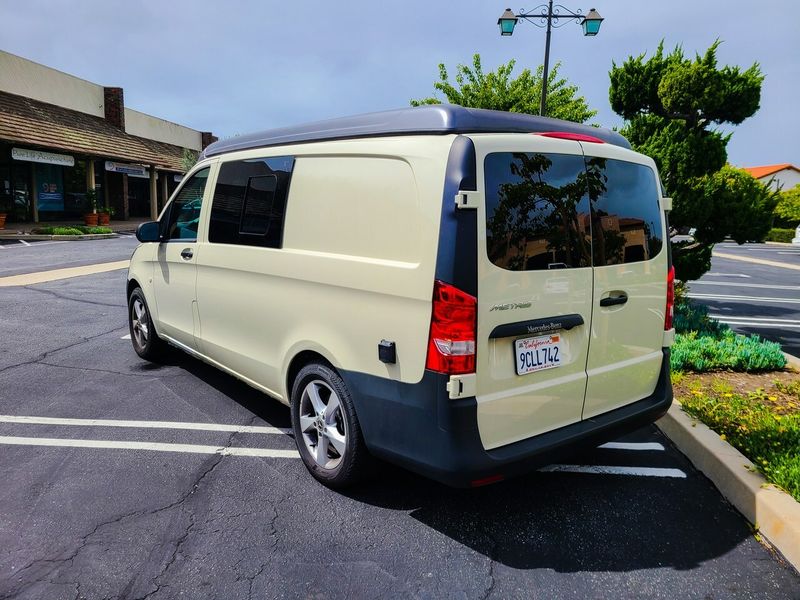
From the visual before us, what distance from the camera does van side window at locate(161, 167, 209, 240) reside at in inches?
178

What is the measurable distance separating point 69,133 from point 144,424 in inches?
1011

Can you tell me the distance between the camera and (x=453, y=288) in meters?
2.54

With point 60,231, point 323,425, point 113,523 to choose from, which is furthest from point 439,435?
point 60,231

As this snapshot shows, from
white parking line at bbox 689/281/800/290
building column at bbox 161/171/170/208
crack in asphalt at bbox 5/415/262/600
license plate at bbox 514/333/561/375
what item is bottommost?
crack in asphalt at bbox 5/415/262/600

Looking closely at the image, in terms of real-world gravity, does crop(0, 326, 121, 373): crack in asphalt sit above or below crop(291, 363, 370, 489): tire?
below

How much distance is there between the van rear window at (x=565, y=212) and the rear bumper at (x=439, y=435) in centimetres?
71

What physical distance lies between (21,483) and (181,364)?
8.09ft

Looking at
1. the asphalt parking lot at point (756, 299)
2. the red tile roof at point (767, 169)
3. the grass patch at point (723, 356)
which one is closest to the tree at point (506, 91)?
the asphalt parking lot at point (756, 299)

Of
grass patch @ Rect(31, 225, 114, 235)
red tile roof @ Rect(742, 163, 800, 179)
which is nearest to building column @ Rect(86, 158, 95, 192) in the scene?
grass patch @ Rect(31, 225, 114, 235)

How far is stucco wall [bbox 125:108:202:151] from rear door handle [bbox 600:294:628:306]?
3413cm

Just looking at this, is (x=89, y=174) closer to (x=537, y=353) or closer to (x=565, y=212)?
(x=565, y=212)

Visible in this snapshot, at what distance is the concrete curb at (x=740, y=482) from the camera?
2805 millimetres

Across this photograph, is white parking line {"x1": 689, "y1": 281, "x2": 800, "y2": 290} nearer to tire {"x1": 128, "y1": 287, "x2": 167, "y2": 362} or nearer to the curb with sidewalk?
the curb with sidewalk

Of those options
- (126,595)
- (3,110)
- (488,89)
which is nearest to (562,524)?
(126,595)
